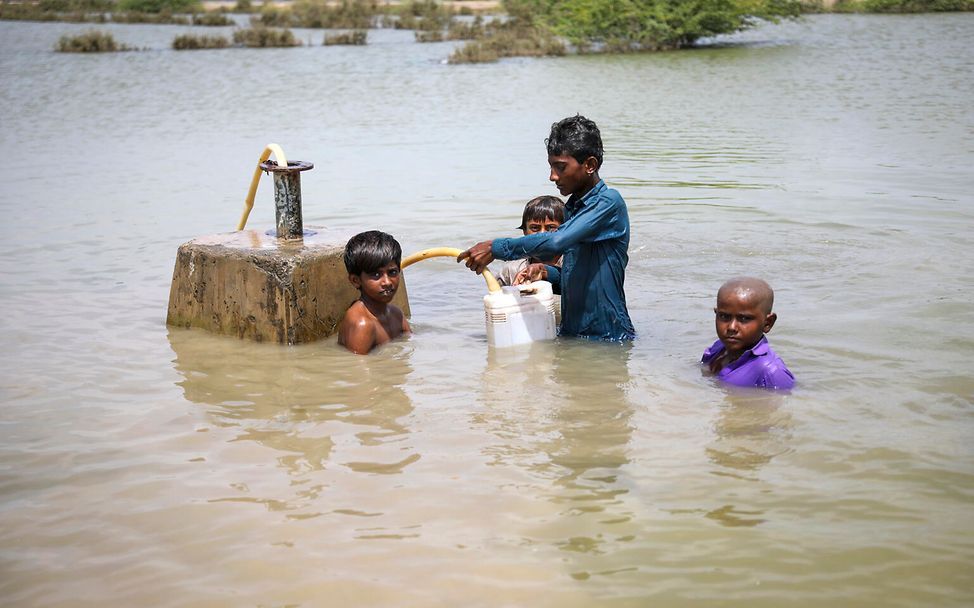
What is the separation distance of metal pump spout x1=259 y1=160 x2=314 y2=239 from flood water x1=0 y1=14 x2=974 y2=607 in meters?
0.45

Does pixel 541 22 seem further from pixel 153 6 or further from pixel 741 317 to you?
pixel 741 317

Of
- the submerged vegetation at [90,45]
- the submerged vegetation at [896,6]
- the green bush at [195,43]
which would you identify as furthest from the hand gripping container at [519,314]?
the submerged vegetation at [896,6]

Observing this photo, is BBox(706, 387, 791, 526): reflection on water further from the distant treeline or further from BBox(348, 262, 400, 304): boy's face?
the distant treeline

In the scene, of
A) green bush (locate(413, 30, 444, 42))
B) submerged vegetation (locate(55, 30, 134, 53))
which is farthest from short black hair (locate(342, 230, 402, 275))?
green bush (locate(413, 30, 444, 42))

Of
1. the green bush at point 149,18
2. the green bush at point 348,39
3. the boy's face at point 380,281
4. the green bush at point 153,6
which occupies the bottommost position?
the boy's face at point 380,281

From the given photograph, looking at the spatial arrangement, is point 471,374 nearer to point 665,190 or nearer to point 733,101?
point 665,190

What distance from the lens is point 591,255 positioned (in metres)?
5.25

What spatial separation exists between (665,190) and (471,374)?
552cm

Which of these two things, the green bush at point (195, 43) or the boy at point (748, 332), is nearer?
the boy at point (748, 332)

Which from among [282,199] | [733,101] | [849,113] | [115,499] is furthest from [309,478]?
[733,101]

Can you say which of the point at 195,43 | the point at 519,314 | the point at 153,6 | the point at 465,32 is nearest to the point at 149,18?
the point at 153,6

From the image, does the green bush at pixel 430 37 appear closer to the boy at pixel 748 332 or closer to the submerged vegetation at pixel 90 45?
the submerged vegetation at pixel 90 45

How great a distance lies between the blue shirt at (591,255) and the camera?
505cm

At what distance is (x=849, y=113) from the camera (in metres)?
14.5
